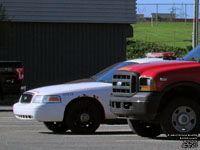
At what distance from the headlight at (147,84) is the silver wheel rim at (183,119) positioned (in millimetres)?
610

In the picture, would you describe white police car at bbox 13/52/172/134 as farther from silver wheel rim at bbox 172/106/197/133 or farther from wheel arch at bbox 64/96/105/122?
silver wheel rim at bbox 172/106/197/133

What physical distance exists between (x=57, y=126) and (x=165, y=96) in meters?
3.42

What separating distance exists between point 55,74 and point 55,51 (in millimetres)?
1131

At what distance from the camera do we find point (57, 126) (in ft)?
43.3

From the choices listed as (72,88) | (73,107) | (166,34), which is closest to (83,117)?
(73,107)

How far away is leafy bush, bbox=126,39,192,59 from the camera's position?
49.4m

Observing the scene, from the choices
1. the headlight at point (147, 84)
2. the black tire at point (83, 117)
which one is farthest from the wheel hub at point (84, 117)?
the headlight at point (147, 84)

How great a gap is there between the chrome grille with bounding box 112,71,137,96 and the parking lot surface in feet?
2.94

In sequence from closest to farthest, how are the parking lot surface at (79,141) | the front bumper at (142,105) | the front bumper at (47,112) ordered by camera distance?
the parking lot surface at (79,141)
the front bumper at (142,105)
the front bumper at (47,112)

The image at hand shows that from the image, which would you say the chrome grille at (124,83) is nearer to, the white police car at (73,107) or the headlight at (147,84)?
the headlight at (147,84)

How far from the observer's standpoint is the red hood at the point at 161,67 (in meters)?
10.4

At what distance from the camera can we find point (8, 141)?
11.0m

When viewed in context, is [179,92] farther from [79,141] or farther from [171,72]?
[79,141]

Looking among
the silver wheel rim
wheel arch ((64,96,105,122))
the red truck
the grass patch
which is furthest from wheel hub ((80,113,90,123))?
the grass patch
